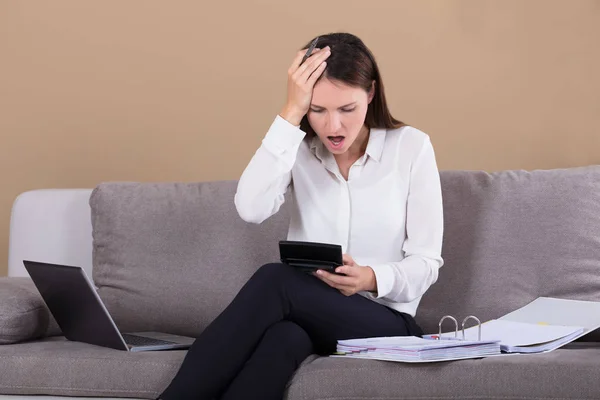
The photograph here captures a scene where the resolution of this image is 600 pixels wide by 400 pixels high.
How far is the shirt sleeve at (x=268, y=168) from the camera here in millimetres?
2219

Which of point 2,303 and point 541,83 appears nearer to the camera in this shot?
point 2,303

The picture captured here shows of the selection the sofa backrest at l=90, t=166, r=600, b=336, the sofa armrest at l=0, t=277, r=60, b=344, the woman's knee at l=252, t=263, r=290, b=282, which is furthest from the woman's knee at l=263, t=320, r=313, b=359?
the sofa armrest at l=0, t=277, r=60, b=344

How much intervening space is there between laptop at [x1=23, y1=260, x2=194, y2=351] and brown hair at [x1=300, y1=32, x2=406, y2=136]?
0.74 meters

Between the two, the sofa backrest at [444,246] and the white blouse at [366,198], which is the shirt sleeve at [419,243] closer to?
the white blouse at [366,198]

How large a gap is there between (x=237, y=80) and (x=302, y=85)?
3.90 ft

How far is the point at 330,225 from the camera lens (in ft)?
7.65

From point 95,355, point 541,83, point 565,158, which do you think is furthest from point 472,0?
point 95,355

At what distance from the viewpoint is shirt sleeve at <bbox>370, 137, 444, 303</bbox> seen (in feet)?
7.04

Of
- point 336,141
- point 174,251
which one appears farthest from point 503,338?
point 174,251

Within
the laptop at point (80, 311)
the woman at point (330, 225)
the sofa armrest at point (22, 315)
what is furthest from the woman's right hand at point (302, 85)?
the sofa armrest at point (22, 315)

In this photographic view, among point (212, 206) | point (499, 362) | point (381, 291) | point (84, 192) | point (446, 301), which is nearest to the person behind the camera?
point (499, 362)

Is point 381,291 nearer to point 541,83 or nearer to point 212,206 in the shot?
point 212,206

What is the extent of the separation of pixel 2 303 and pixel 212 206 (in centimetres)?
69

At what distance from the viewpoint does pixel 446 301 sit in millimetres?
2512
